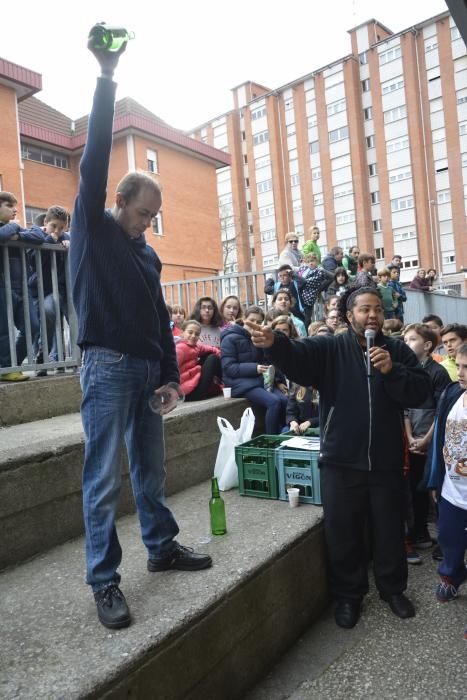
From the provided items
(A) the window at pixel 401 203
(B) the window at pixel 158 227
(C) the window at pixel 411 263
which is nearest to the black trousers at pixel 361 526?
(B) the window at pixel 158 227

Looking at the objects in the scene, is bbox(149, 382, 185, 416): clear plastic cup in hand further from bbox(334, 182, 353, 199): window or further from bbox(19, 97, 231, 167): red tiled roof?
bbox(334, 182, 353, 199): window

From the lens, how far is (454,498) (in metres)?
3.28

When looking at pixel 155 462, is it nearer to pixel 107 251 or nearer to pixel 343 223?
pixel 107 251

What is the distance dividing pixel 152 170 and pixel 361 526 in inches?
928

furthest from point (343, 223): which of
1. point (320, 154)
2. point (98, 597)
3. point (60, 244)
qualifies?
point (98, 597)

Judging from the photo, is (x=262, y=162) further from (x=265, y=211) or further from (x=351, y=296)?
(x=351, y=296)

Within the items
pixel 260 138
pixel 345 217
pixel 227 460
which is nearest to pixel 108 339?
pixel 227 460

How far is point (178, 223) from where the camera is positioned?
2595 centimetres

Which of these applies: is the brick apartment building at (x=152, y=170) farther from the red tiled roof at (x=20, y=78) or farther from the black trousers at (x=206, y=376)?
the black trousers at (x=206, y=376)

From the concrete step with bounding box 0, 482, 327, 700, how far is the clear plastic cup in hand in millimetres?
872

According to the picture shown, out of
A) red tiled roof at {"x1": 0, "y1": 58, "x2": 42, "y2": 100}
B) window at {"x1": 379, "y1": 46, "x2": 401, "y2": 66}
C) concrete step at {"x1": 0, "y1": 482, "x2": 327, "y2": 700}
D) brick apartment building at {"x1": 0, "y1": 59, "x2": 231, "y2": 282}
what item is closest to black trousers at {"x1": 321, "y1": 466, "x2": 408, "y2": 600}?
concrete step at {"x1": 0, "y1": 482, "x2": 327, "y2": 700}

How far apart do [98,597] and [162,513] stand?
539 millimetres

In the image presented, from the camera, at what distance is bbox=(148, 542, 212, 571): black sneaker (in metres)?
2.79

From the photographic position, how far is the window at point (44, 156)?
22.4 metres
